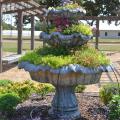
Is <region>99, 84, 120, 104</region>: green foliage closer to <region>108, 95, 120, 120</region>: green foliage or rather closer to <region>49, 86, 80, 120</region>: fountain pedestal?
<region>49, 86, 80, 120</region>: fountain pedestal

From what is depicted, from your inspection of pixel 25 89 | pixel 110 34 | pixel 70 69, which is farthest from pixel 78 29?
pixel 110 34

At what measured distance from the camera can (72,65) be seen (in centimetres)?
622

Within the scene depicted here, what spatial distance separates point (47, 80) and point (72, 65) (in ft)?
1.47

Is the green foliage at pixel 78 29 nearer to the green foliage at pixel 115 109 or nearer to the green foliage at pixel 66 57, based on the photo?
the green foliage at pixel 66 57

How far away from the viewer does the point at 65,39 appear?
648 cm

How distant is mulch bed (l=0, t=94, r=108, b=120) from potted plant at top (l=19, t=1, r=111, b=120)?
23 centimetres

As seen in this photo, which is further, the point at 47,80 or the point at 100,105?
the point at 100,105

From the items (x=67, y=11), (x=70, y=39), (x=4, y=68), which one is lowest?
(x=4, y=68)

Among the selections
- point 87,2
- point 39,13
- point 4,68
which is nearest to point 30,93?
point 4,68

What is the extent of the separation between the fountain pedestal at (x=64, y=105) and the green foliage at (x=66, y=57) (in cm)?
55

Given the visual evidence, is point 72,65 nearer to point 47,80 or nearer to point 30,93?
point 47,80

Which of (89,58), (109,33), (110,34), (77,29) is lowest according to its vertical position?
(110,34)

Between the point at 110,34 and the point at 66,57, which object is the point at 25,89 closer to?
the point at 66,57

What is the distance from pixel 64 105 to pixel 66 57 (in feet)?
2.67
